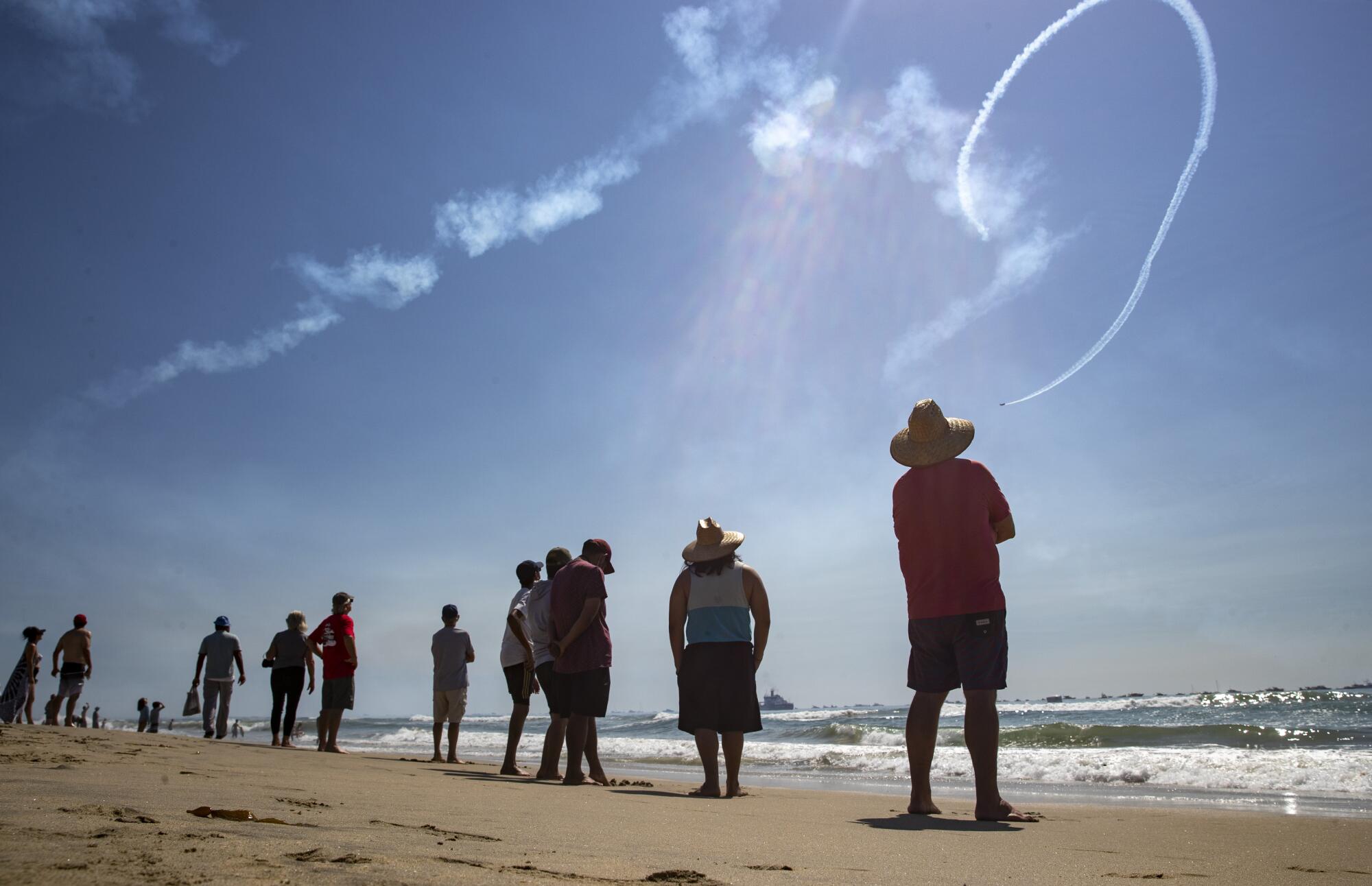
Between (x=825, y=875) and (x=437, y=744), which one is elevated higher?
(x=825, y=875)

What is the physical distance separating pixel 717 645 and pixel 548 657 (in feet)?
4.68

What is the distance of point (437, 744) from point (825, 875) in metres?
7.91

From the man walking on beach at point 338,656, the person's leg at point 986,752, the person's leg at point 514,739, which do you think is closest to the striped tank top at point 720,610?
the person's leg at point 986,752

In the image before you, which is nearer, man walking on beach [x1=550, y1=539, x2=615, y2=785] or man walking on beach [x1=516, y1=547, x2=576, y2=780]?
man walking on beach [x1=550, y1=539, x2=615, y2=785]

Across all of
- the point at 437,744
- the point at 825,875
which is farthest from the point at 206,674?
the point at 825,875

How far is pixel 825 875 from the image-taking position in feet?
7.04

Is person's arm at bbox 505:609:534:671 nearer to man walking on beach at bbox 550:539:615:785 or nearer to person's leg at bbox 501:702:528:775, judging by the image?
person's leg at bbox 501:702:528:775

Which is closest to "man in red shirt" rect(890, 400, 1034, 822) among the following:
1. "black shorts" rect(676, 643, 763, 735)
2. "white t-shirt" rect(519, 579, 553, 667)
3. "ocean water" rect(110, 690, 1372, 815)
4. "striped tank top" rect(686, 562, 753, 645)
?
"black shorts" rect(676, 643, 763, 735)

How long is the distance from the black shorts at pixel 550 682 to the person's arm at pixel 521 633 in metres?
0.47

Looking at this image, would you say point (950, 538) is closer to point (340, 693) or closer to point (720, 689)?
point (720, 689)

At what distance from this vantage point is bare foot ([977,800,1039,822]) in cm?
354

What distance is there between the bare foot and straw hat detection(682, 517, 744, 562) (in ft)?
6.88

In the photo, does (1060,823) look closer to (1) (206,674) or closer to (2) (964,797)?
(2) (964,797)

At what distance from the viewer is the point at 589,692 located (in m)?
5.39
